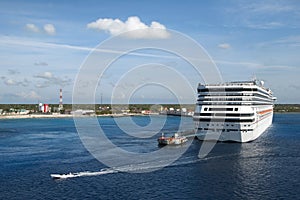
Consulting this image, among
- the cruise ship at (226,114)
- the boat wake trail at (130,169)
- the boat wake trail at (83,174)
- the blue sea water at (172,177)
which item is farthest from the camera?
the cruise ship at (226,114)

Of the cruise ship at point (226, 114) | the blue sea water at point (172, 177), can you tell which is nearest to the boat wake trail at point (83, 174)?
the blue sea water at point (172, 177)

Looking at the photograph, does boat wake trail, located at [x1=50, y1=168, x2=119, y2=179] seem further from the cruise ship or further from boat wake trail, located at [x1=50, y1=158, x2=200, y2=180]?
the cruise ship

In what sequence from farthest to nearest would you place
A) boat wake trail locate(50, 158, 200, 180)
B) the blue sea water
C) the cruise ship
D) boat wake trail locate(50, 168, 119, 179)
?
1. the cruise ship
2. boat wake trail locate(50, 158, 200, 180)
3. boat wake trail locate(50, 168, 119, 179)
4. the blue sea water

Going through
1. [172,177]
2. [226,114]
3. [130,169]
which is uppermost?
[226,114]

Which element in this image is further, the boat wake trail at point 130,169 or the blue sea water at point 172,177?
the boat wake trail at point 130,169

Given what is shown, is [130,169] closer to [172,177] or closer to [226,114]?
[172,177]

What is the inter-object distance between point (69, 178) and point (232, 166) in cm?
1667

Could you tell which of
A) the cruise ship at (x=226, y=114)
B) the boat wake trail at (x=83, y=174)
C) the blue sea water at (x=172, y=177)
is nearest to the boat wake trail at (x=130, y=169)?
the boat wake trail at (x=83, y=174)

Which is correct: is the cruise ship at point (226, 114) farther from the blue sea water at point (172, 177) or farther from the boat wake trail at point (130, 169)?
the boat wake trail at point (130, 169)

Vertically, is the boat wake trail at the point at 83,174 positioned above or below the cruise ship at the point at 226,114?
below

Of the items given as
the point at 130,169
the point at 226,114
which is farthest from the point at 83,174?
the point at 226,114

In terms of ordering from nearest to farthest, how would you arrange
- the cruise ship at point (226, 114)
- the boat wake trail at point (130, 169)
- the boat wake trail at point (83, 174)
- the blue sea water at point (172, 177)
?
the blue sea water at point (172, 177) → the boat wake trail at point (83, 174) → the boat wake trail at point (130, 169) → the cruise ship at point (226, 114)

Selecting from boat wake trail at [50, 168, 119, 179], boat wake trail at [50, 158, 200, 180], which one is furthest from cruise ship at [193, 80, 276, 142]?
boat wake trail at [50, 168, 119, 179]

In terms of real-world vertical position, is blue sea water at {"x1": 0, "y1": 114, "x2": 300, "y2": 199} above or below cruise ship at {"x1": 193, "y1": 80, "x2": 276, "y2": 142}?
below
